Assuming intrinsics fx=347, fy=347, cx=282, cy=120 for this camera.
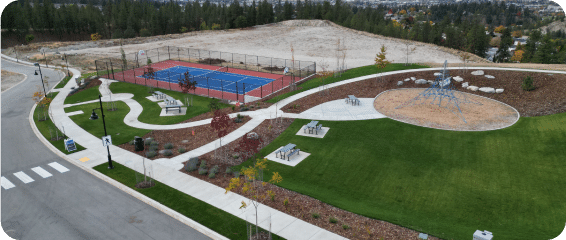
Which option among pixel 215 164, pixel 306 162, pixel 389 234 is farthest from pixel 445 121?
pixel 215 164

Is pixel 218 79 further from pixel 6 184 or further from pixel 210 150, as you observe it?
pixel 6 184

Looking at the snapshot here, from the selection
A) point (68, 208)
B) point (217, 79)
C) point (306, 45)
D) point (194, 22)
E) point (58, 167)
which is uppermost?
point (194, 22)

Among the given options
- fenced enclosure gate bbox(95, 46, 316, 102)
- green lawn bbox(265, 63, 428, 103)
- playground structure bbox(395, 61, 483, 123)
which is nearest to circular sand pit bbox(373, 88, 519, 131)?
playground structure bbox(395, 61, 483, 123)

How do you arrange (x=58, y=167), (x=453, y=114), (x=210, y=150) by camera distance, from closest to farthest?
1. (x=58, y=167)
2. (x=210, y=150)
3. (x=453, y=114)

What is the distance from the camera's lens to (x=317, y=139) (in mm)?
23156

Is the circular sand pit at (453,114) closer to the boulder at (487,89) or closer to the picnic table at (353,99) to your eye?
the boulder at (487,89)

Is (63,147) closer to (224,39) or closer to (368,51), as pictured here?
(368,51)

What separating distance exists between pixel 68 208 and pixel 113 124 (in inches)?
490

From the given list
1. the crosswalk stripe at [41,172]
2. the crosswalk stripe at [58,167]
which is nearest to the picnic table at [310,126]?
the crosswalk stripe at [58,167]

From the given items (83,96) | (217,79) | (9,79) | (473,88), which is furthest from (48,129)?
(473,88)

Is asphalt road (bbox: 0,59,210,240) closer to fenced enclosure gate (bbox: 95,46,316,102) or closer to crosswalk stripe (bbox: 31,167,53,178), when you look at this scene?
crosswalk stripe (bbox: 31,167,53,178)

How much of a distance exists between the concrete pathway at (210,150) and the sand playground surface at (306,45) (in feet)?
76.0

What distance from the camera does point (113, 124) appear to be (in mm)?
27578

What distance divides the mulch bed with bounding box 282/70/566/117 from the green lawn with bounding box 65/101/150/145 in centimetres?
1228
